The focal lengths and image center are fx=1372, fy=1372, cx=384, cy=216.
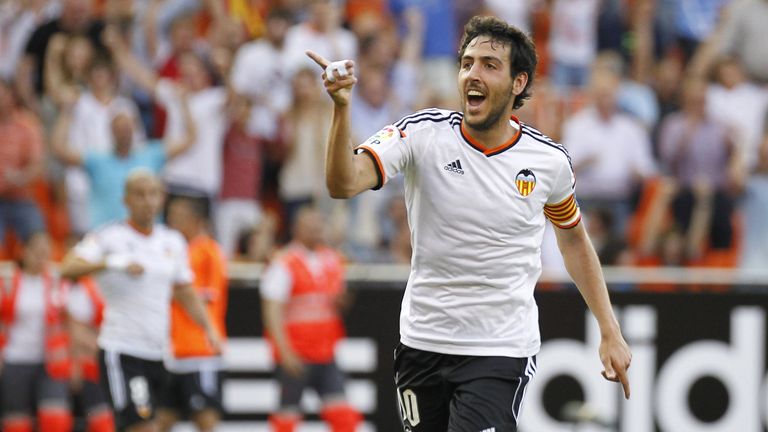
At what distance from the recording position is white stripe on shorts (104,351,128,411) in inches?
433

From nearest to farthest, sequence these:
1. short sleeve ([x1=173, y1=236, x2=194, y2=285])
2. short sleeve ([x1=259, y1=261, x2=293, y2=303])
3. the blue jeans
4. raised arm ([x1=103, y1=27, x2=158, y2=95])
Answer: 1. short sleeve ([x1=173, y1=236, x2=194, y2=285])
2. short sleeve ([x1=259, y1=261, x2=293, y2=303])
3. the blue jeans
4. raised arm ([x1=103, y1=27, x2=158, y2=95])

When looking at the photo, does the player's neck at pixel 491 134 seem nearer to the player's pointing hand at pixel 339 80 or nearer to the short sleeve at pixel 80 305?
the player's pointing hand at pixel 339 80

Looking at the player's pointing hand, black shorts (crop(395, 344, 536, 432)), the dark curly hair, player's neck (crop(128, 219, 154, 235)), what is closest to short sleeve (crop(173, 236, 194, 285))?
player's neck (crop(128, 219, 154, 235))

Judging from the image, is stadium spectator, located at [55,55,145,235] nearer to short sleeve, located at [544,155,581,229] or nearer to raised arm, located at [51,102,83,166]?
raised arm, located at [51,102,83,166]

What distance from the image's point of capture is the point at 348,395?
43.2 ft

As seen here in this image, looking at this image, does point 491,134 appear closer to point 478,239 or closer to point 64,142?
point 478,239

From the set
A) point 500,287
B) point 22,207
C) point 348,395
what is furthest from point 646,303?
point 500,287

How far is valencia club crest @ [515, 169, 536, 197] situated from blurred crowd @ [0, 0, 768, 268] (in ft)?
22.5

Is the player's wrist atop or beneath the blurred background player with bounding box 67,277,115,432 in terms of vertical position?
atop

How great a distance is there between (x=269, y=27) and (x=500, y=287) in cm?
829

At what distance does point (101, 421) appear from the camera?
41.3ft

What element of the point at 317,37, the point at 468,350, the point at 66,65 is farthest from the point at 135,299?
the point at 468,350

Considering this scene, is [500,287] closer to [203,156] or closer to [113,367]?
[113,367]

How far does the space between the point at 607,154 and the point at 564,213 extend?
291 inches
